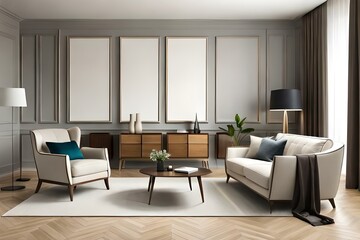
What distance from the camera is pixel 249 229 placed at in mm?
2814

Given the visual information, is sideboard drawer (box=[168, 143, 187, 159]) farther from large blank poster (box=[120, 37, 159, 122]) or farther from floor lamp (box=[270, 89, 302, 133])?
floor lamp (box=[270, 89, 302, 133])

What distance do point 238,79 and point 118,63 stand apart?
7.29 ft

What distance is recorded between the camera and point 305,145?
3.78 meters

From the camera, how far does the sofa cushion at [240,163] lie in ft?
13.3

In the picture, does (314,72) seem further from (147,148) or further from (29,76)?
(29,76)

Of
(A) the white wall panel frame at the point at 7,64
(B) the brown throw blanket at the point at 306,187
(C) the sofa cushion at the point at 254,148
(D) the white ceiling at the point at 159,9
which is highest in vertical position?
(D) the white ceiling at the point at 159,9

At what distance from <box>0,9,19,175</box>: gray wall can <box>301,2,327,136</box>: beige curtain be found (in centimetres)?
508

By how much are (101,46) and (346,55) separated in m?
4.06

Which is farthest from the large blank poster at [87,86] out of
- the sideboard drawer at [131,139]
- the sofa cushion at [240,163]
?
the sofa cushion at [240,163]

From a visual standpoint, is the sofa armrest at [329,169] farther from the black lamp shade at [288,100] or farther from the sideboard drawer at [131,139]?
the sideboard drawer at [131,139]

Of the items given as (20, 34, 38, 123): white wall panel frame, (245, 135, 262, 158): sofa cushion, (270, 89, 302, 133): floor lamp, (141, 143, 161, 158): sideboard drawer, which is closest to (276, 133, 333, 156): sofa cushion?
(245, 135, 262, 158): sofa cushion

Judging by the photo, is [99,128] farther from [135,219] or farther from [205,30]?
[135,219]

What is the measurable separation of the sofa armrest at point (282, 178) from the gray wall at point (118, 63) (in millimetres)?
2858

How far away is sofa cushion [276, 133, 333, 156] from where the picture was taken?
3546 millimetres
